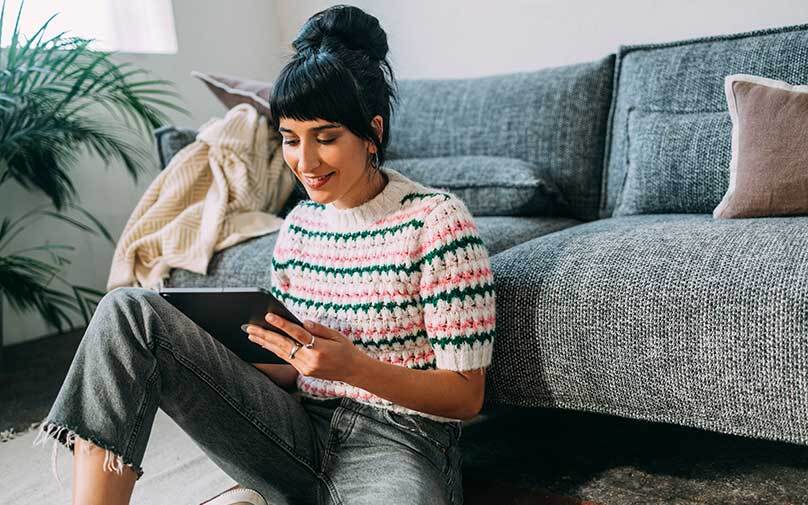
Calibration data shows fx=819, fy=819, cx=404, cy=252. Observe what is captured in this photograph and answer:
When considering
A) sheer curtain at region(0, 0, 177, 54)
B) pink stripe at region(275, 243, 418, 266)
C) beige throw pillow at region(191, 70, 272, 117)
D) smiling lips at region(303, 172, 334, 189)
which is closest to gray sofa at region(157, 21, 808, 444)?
beige throw pillow at region(191, 70, 272, 117)

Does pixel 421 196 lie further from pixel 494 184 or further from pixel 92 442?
pixel 494 184

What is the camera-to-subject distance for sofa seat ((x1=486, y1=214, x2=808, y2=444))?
1.09 m

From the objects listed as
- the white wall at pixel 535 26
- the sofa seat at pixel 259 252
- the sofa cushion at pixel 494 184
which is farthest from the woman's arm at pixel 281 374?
the white wall at pixel 535 26

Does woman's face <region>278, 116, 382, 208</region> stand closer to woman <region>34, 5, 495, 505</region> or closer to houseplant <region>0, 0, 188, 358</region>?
woman <region>34, 5, 495, 505</region>

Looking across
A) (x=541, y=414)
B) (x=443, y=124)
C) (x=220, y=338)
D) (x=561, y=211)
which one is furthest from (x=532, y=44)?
(x=220, y=338)

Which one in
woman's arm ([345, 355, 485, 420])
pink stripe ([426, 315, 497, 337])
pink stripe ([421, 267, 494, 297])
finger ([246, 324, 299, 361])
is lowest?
woman's arm ([345, 355, 485, 420])

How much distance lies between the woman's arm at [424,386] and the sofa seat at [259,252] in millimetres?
573

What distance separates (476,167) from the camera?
1.92 m

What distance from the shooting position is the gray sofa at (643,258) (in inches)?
43.6

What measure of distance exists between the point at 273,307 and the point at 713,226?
775 mm

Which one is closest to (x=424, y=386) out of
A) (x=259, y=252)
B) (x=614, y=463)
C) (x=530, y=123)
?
(x=614, y=463)

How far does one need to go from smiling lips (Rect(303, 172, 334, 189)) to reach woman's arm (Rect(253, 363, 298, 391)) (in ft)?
1.00

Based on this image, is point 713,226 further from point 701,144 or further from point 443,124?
point 443,124

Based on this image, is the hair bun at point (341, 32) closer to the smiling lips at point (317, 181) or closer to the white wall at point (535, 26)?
the smiling lips at point (317, 181)
